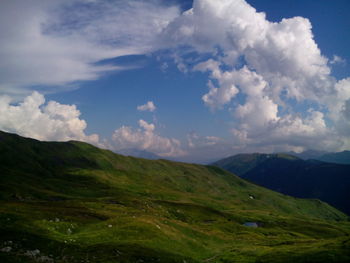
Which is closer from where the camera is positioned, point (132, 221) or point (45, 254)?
point (45, 254)

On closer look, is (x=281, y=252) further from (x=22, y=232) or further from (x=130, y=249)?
(x=22, y=232)

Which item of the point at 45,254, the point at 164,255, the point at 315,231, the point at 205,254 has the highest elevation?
the point at 45,254

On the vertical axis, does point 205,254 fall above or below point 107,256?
below

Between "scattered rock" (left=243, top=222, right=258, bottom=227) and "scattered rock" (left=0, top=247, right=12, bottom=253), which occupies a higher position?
"scattered rock" (left=0, top=247, right=12, bottom=253)

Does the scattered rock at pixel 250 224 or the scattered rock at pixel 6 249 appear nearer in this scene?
the scattered rock at pixel 6 249

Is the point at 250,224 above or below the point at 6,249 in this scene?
below

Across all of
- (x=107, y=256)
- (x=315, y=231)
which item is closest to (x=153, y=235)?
(x=107, y=256)

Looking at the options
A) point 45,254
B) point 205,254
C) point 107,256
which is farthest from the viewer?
point 205,254

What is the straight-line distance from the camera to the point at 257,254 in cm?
6450

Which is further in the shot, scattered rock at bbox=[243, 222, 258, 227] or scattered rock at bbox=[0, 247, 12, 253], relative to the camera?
scattered rock at bbox=[243, 222, 258, 227]

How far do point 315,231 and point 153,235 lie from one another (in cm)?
15541

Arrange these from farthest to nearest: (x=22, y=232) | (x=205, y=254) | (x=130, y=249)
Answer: (x=205, y=254), (x=130, y=249), (x=22, y=232)

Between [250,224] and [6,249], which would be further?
[250,224]

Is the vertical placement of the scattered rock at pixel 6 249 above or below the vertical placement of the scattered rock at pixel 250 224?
above
